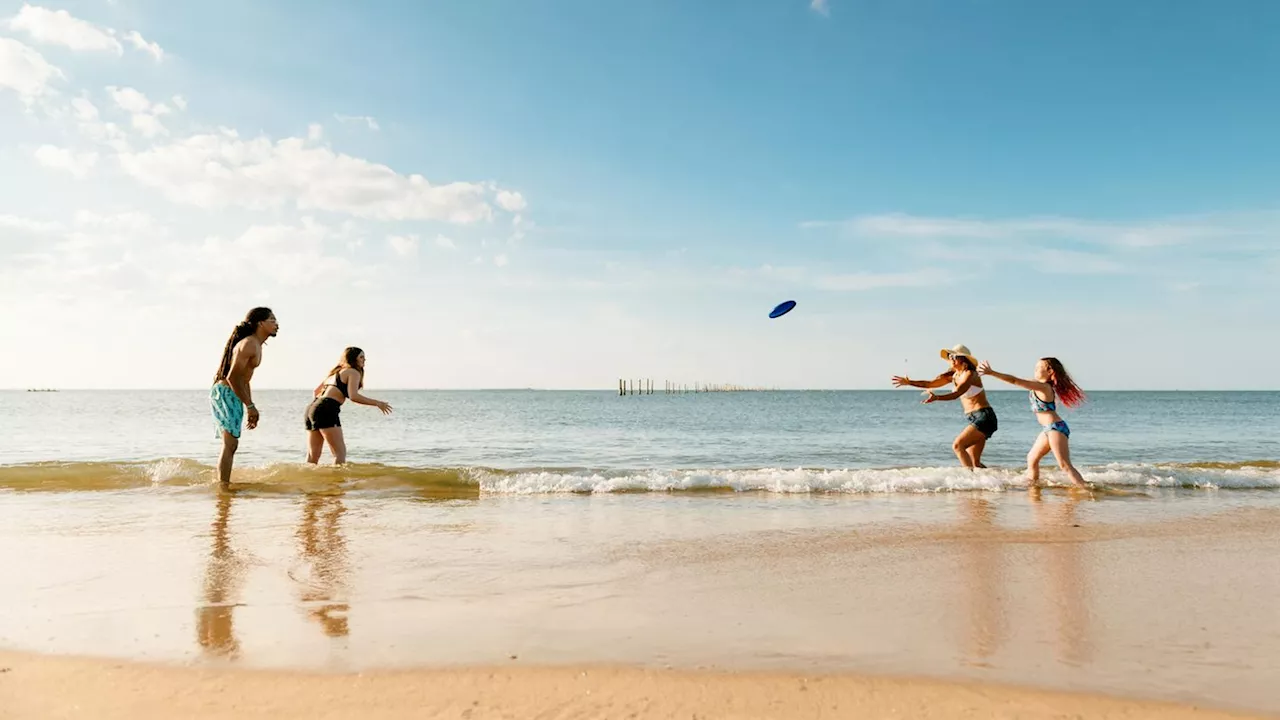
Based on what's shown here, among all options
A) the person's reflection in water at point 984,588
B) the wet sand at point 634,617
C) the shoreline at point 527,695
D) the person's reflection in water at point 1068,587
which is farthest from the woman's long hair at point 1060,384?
the shoreline at point 527,695

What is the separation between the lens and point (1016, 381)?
9.90 metres

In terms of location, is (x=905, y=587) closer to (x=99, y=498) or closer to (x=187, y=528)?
(x=187, y=528)

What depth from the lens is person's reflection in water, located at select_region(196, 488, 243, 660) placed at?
3658mm

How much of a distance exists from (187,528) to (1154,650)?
753cm

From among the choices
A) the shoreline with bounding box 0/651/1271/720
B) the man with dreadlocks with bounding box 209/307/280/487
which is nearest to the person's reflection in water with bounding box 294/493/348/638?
the shoreline with bounding box 0/651/1271/720

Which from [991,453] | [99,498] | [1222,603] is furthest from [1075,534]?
[991,453]

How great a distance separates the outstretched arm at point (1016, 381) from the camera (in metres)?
9.90

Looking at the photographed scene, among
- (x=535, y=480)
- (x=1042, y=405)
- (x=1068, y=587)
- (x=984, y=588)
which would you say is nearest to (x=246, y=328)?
(x=535, y=480)

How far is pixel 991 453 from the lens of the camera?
21.5 metres

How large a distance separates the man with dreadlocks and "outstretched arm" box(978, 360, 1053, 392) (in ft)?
31.1

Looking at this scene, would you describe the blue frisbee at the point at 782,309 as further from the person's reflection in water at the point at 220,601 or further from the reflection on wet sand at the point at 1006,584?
the person's reflection in water at the point at 220,601

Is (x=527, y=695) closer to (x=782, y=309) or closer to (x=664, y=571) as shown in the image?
(x=664, y=571)

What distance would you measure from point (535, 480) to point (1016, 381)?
266 inches

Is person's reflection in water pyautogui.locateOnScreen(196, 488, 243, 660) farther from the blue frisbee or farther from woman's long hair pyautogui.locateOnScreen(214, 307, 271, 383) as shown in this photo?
the blue frisbee
